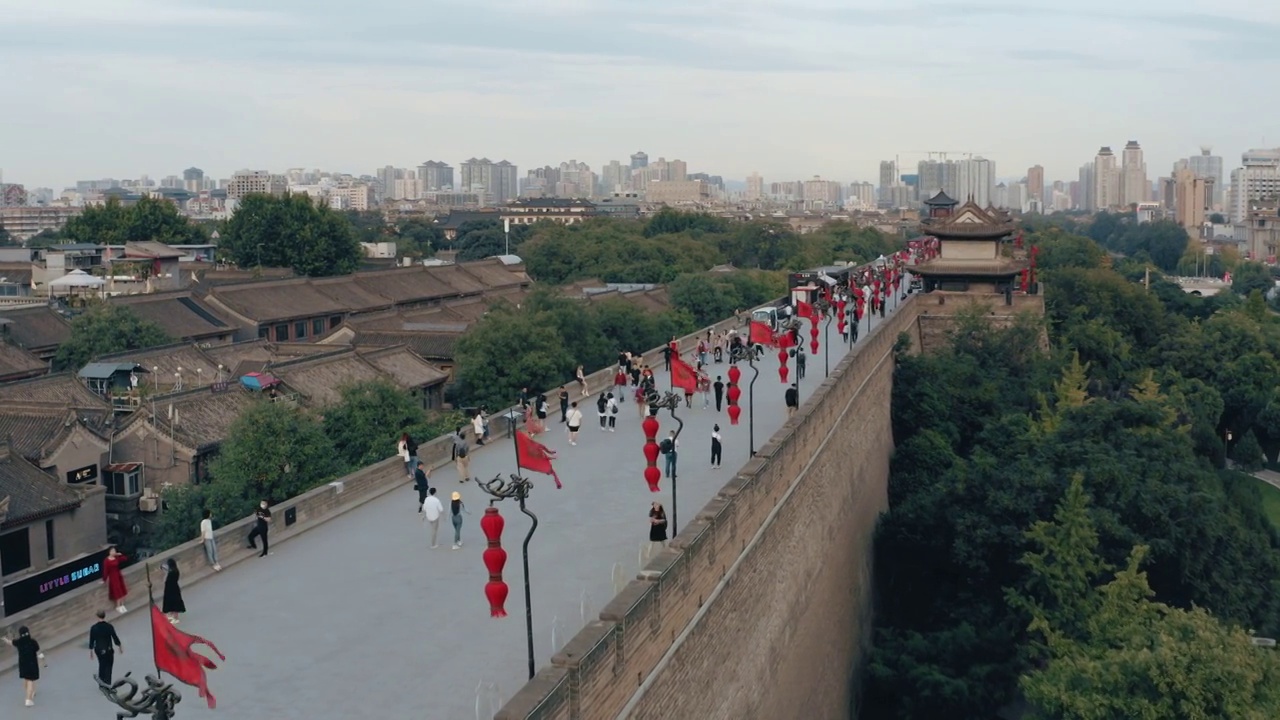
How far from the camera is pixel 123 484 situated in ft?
79.9

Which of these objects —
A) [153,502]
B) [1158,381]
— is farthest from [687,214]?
[153,502]

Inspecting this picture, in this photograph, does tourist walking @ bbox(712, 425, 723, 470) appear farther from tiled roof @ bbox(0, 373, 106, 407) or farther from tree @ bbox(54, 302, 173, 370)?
tree @ bbox(54, 302, 173, 370)

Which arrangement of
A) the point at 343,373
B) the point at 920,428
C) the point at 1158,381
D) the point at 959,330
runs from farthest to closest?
the point at 1158,381 → the point at 959,330 → the point at 343,373 → the point at 920,428

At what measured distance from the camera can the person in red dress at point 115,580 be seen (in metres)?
10.2

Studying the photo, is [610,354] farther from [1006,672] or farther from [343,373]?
[1006,672]

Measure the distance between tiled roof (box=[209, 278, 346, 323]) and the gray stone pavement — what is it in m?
27.1

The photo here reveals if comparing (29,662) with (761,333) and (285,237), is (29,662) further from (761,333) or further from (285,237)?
(285,237)

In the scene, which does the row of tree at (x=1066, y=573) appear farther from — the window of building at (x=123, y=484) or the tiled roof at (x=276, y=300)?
the tiled roof at (x=276, y=300)

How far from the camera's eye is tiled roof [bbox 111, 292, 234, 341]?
3725cm

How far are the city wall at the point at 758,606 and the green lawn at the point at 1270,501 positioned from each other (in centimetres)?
1380

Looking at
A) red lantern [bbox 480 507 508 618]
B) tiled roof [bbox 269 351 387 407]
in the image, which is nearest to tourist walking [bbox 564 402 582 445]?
red lantern [bbox 480 507 508 618]

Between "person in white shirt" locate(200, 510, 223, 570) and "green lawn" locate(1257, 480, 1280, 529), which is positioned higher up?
"person in white shirt" locate(200, 510, 223, 570)

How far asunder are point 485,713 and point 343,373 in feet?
72.6

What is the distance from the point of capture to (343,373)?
29938mm
